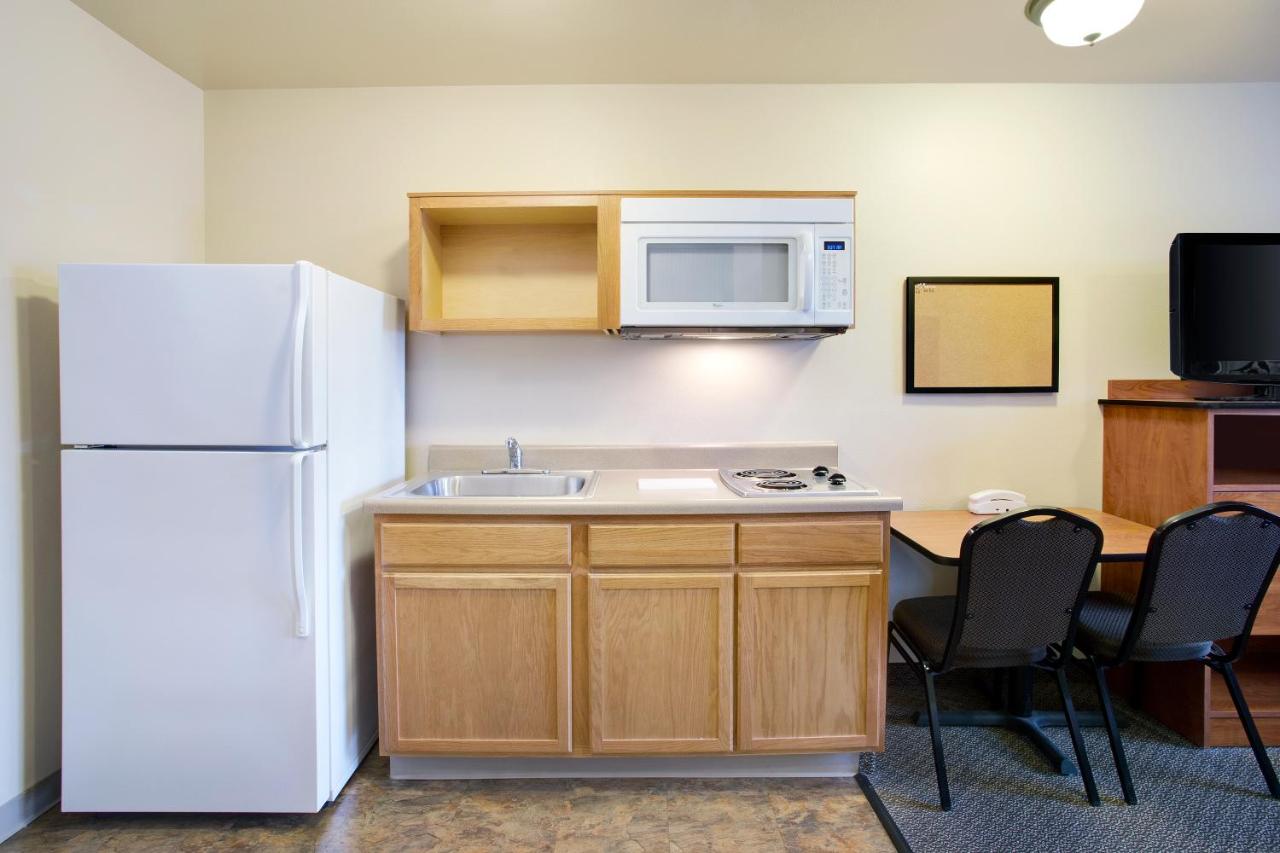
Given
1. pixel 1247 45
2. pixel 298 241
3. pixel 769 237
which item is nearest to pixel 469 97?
pixel 298 241

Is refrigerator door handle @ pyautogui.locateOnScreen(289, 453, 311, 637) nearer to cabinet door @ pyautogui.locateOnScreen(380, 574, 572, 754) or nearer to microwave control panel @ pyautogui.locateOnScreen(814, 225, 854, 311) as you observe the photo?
cabinet door @ pyautogui.locateOnScreen(380, 574, 572, 754)

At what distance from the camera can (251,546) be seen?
1.69 metres

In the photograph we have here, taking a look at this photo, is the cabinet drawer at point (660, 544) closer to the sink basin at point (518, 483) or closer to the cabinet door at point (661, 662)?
the cabinet door at point (661, 662)

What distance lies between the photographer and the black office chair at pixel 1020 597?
1.65 meters

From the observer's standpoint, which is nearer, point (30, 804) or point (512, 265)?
point (30, 804)

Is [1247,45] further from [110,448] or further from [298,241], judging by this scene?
[110,448]

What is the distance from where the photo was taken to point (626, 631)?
1845mm

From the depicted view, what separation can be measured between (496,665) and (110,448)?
118 cm

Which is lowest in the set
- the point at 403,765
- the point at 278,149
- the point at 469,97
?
the point at 403,765

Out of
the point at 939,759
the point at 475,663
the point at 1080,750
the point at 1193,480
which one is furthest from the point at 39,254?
the point at 1193,480

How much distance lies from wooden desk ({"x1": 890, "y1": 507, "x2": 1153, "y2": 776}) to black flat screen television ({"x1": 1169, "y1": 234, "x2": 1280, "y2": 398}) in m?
0.64

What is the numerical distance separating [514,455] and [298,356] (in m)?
0.85

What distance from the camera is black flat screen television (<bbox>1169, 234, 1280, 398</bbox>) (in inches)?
87.7

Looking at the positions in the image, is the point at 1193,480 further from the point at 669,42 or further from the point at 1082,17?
the point at 669,42
